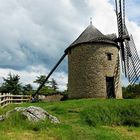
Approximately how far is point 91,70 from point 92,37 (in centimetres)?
352

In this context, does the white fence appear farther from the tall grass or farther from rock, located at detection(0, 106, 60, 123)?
rock, located at detection(0, 106, 60, 123)

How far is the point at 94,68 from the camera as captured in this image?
31078 mm

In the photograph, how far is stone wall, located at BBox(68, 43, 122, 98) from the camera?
1219 inches

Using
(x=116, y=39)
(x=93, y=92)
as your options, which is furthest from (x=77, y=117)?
(x=116, y=39)

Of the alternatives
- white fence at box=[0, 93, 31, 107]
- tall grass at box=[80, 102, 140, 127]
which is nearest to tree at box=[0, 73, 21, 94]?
white fence at box=[0, 93, 31, 107]

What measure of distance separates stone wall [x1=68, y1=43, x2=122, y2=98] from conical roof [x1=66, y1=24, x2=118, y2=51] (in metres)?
0.42

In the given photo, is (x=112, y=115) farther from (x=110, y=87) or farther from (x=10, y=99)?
(x=10, y=99)

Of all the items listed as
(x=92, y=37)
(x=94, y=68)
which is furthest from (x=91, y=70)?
(x=92, y=37)

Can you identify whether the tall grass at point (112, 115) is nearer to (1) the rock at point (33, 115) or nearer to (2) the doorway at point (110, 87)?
(1) the rock at point (33, 115)

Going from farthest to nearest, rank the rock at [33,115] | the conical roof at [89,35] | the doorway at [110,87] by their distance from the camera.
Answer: the conical roof at [89,35]
the doorway at [110,87]
the rock at [33,115]

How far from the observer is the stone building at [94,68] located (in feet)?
102

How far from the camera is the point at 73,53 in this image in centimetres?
3266

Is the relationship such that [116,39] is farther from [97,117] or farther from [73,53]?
[97,117]

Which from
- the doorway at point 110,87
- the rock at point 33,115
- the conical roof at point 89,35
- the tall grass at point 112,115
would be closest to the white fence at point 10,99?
the conical roof at point 89,35
